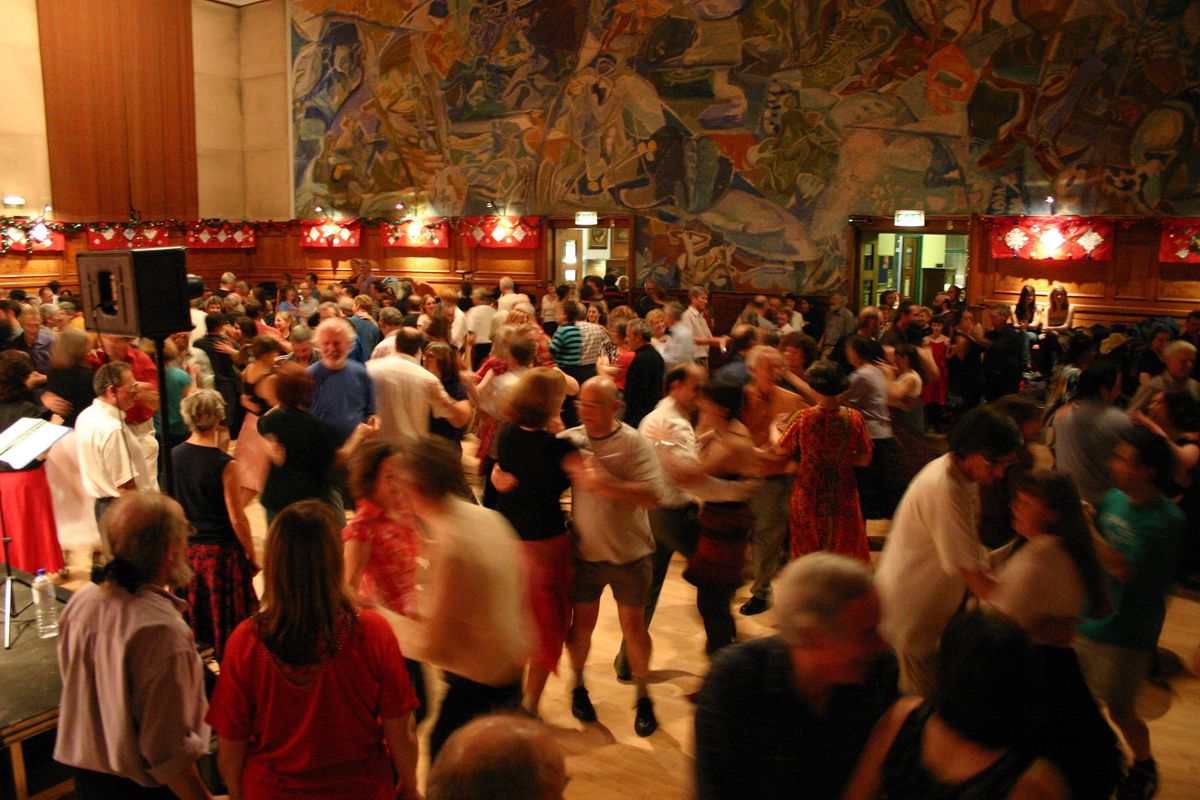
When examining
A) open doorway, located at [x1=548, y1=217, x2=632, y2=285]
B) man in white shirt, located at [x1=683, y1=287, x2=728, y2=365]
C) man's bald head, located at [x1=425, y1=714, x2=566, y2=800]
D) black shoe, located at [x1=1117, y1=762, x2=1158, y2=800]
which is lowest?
black shoe, located at [x1=1117, y1=762, x2=1158, y2=800]

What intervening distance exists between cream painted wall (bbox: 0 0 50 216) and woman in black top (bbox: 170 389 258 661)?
15479 millimetres

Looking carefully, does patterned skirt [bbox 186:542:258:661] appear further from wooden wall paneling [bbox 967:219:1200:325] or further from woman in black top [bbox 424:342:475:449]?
wooden wall paneling [bbox 967:219:1200:325]

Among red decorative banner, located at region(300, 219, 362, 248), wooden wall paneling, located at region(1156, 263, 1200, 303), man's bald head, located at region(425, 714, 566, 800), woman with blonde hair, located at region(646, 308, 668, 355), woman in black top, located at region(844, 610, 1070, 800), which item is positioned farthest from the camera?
red decorative banner, located at region(300, 219, 362, 248)

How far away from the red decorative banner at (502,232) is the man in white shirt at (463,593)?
13.8 m

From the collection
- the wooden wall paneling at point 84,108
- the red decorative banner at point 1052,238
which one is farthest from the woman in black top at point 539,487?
the wooden wall paneling at point 84,108

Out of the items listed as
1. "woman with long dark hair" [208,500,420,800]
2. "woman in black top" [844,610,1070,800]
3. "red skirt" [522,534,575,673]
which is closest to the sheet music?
"red skirt" [522,534,575,673]

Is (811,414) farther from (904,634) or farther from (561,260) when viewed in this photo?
(561,260)

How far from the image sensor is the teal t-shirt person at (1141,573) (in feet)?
10.6

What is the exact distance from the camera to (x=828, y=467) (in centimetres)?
457

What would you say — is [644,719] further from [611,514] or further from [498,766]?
[498,766]

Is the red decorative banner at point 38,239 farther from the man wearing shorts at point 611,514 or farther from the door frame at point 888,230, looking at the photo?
the man wearing shorts at point 611,514

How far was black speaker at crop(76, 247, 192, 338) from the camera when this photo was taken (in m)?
3.76

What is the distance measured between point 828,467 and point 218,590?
295 cm

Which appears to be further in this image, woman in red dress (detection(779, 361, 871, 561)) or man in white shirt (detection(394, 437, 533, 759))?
woman in red dress (detection(779, 361, 871, 561))
